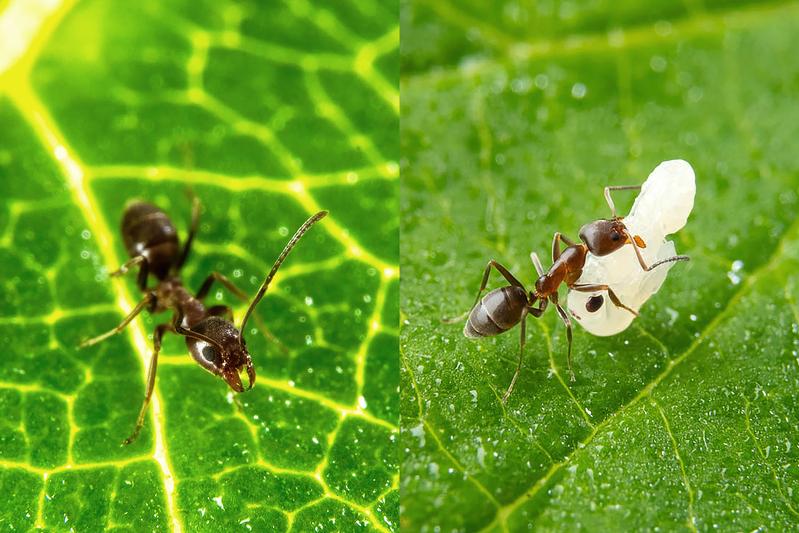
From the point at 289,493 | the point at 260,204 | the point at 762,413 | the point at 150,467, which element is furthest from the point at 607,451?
the point at 260,204

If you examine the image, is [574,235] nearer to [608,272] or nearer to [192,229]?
[608,272]

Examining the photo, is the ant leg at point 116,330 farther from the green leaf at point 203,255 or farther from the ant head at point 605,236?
the ant head at point 605,236

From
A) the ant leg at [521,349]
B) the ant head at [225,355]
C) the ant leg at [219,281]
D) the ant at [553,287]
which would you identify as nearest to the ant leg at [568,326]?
the ant at [553,287]

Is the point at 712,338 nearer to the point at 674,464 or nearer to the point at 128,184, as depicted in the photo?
the point at 674,464

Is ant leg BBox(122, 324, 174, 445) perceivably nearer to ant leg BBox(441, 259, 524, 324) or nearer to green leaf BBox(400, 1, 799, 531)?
green leaf BBox(400, 1, 799, 531)

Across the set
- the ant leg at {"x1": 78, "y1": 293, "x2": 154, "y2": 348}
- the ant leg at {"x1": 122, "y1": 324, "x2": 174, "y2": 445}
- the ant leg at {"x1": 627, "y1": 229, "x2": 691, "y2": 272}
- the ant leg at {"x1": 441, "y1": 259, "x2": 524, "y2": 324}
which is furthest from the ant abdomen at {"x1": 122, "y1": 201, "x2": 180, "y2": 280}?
the ant leg at {"x1": 627, "y1": 229, "x2": 691, "y2": 272}

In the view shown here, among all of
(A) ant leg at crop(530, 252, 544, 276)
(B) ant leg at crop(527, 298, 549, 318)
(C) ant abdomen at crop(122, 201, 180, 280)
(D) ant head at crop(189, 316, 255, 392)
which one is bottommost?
(D) ant head at crop(189, 316, 255, 392)

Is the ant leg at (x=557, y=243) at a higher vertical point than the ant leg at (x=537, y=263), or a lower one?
higher
